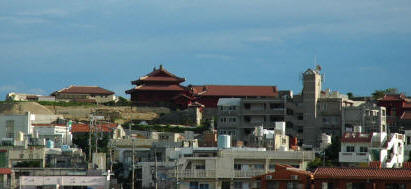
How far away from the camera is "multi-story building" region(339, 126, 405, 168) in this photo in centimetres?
9444

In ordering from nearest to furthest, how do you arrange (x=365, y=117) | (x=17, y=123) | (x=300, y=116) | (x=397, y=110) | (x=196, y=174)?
(x=196, y=174) → (x=17, y=123) → (x=365, y=117) → (x=300, y=116) → (x=397, y=110)

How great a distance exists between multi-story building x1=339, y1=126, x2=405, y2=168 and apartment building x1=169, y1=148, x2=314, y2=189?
358 inches

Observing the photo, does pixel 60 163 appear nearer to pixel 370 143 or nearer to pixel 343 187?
pixel 370 143

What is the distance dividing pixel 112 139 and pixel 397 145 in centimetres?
2518

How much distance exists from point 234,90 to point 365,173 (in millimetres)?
77689

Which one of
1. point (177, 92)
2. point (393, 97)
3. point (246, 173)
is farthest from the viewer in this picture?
point (177, 92)

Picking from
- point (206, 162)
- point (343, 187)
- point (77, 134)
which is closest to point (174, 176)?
point (206, 162)

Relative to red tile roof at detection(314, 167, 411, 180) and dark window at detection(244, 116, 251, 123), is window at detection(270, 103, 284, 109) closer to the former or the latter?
dark window at detection(244, 116, 251, 123)

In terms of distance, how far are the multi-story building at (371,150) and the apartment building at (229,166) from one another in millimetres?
9098

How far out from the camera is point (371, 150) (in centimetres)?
9500

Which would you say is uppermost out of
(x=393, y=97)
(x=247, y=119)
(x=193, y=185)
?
(x=393, y=97)

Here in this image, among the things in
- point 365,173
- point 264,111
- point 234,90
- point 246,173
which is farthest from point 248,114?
point 365,173

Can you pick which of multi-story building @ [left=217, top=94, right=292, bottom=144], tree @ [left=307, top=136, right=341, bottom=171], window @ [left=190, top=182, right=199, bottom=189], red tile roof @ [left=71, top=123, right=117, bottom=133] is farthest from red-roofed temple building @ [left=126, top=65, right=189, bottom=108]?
window @ [left=190, top=182, right=199, bottom=189]

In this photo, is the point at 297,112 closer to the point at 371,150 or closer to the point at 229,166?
the point at 371,150
